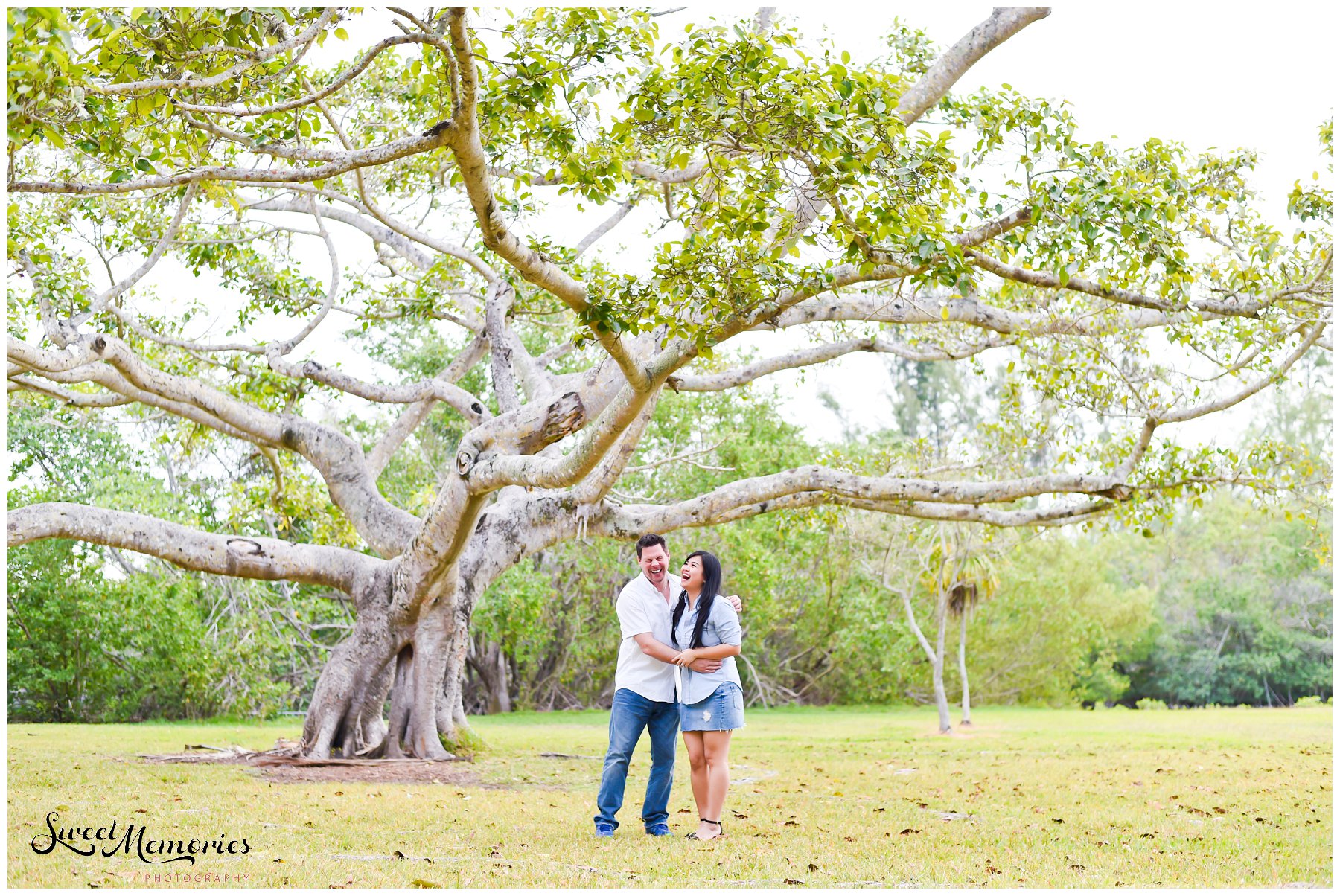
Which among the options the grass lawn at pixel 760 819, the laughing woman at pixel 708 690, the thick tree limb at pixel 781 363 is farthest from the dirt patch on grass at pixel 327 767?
the thick tree limb at pixel 781 363

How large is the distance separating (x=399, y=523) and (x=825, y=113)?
24.1 ft

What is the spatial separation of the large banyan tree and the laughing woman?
133 cm

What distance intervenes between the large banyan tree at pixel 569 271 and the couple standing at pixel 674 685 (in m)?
1.31

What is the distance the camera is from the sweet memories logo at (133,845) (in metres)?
5.48

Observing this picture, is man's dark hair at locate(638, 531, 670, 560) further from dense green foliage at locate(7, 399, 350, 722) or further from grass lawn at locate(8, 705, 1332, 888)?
dense green foliage at locate(7, 399, 350, 722)

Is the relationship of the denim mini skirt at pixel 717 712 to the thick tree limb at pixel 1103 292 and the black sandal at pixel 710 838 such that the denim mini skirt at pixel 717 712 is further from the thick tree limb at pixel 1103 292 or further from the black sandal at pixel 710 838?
the thick tree limb at pixel 1103 292

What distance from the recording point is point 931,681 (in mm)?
28000

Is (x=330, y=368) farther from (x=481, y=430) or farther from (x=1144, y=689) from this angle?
(x=1144, y=689)

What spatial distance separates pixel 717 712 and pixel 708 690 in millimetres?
122

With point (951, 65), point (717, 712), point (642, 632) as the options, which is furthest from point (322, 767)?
point (951, 65)

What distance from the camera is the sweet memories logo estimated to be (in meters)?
5.48

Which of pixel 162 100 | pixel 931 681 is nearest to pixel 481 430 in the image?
pixel 162 100

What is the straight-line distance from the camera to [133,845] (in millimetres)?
5711

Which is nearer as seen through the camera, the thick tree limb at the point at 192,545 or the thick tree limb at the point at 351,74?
the thick tree limb at the point at 351,74
